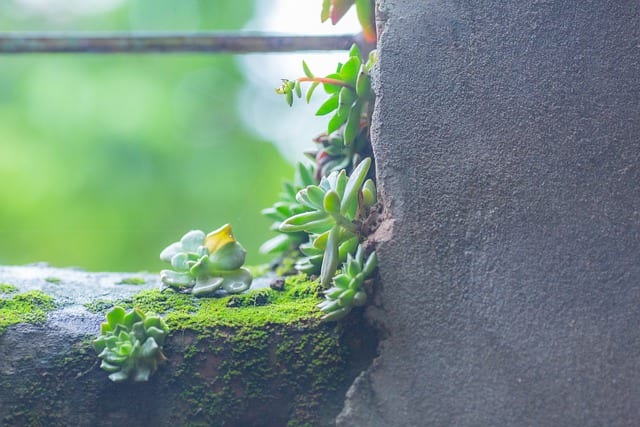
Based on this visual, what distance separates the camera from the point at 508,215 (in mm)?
1123

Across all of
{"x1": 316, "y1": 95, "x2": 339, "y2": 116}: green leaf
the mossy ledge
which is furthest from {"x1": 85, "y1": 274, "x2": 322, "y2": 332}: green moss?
{"x1": 316, "y1": 95, "x2": 339, "y2": 116}: green leaf

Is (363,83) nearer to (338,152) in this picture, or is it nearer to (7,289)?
(338,152)

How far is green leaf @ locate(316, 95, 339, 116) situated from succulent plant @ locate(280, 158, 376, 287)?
7.1 inches

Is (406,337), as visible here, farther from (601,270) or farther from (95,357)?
(95,357)

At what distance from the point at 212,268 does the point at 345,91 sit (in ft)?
1.52

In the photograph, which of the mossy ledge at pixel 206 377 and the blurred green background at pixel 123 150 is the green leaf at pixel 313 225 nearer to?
the mossy ledge at pixel 206 377

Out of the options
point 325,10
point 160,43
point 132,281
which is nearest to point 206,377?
point 132,281

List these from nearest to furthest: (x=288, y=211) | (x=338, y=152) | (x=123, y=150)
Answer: (x=338, y=152) < (x=288, y=211) < (x=123, y=150)

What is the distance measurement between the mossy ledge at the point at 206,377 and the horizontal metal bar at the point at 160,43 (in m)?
0.91

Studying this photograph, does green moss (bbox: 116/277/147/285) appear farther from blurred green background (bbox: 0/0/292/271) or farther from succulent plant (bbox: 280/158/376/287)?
blurred green background (bbox: 0/0/292/271)

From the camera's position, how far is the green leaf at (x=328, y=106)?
1.32 metres

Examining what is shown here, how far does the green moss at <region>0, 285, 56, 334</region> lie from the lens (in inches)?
46.7

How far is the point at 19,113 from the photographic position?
450 centimetres

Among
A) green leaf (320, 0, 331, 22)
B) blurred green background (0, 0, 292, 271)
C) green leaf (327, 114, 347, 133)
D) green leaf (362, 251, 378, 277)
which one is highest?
blurred green background (0, 0, 292, 271)
